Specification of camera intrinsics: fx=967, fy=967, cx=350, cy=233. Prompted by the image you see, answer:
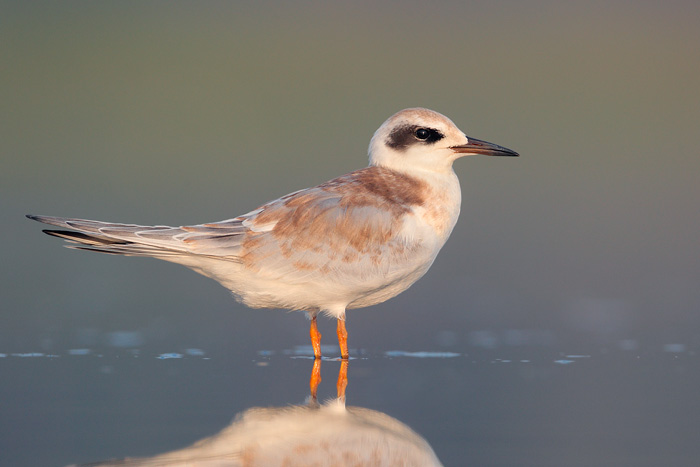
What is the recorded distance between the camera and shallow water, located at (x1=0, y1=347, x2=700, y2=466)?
4.63m

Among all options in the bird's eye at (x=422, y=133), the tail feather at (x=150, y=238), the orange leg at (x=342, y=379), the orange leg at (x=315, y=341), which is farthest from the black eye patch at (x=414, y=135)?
the orange leg at (x=342, y=379)

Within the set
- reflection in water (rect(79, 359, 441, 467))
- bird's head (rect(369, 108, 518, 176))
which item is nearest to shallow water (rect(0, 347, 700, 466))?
reflection in water (rect(79, 359, 441, 467))

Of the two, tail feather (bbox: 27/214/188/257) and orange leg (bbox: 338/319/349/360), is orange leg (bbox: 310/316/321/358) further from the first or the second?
tail feather (bbox: 27/214/188/257)

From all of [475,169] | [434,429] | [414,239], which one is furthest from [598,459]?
[475,169]

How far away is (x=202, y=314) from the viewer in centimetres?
851

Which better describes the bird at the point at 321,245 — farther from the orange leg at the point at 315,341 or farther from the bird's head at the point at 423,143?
the bird's head at the point at 423,143

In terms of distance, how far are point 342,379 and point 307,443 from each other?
1.52m

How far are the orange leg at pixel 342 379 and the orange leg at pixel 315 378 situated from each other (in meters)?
0.14

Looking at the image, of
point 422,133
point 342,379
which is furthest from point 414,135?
point 342,379

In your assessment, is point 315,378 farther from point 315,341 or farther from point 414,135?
point 414,135

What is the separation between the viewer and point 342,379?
6.17 m

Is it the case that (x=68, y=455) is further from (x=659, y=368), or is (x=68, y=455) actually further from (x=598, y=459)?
(x=659, y=368)

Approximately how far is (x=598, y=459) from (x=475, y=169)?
11.5m

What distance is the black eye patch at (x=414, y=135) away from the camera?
734cm
